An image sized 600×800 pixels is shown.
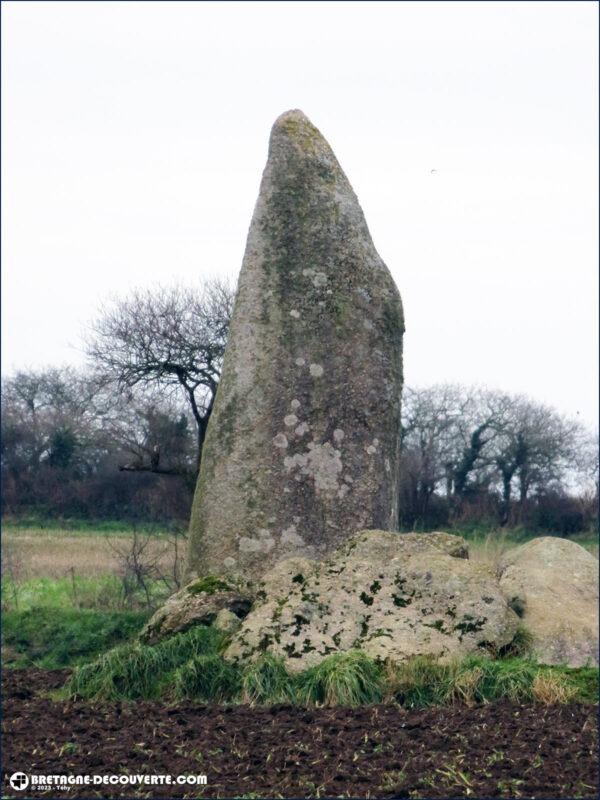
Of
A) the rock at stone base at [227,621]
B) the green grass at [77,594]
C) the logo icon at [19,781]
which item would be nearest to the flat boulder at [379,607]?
the rock at stone base at [227,621]

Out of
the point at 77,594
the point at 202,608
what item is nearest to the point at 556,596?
the point at 202,608

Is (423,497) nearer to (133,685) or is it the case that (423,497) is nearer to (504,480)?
(504,480)

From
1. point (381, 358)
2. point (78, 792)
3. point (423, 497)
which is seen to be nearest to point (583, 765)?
point (78, 792)

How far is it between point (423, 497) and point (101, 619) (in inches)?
435

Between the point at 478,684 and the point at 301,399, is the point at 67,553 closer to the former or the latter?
the point at 301,399

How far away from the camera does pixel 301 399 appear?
10.2 metres

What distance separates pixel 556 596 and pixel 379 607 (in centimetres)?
208

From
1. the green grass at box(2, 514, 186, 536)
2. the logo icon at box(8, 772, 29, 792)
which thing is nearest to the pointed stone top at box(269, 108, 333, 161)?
the logo icon at box(8, 772, 29, 792)

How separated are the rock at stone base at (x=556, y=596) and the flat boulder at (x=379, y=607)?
2.25ft

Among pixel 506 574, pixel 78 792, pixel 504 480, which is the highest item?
pixel 504 480

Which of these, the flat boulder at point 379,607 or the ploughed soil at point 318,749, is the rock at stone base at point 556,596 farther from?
the ploughed soil at point 318,749

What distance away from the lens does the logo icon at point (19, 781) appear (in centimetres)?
569

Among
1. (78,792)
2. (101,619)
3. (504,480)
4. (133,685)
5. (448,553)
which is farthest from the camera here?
(504,480)

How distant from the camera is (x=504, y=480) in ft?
85.5
